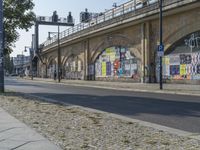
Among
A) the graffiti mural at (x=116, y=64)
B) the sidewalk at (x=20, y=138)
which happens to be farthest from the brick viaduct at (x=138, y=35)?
the sidewalk at (x=20, y=138)

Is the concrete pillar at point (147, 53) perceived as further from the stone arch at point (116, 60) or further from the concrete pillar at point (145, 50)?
the stone arch at point (116, 60)

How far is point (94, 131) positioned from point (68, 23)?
84.7 m

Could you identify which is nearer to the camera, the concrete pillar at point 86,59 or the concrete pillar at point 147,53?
the concrete pillar at point 147,53

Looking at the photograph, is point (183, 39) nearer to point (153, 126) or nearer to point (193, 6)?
point (193, 6)

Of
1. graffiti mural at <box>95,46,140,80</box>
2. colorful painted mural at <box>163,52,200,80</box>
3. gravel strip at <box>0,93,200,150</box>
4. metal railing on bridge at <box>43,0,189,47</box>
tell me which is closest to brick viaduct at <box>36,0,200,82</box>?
metal railing on bridge at <box>43,0,189,47</box>

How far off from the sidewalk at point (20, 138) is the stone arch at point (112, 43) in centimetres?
3635

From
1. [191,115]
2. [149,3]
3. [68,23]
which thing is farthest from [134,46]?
[68,23]

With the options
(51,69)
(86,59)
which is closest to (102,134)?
(86,59)

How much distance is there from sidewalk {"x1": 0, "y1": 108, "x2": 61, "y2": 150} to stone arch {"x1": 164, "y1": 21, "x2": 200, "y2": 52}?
27.5 metres

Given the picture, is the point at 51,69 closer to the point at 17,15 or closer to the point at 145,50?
the point at 145,50

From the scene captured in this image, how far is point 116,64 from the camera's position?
55.7 meters

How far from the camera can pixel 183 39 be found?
39969 mm

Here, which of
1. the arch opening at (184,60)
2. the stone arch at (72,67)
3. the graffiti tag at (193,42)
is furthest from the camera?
the stone arch at (72,67)

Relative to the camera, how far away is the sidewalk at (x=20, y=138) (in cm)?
899
